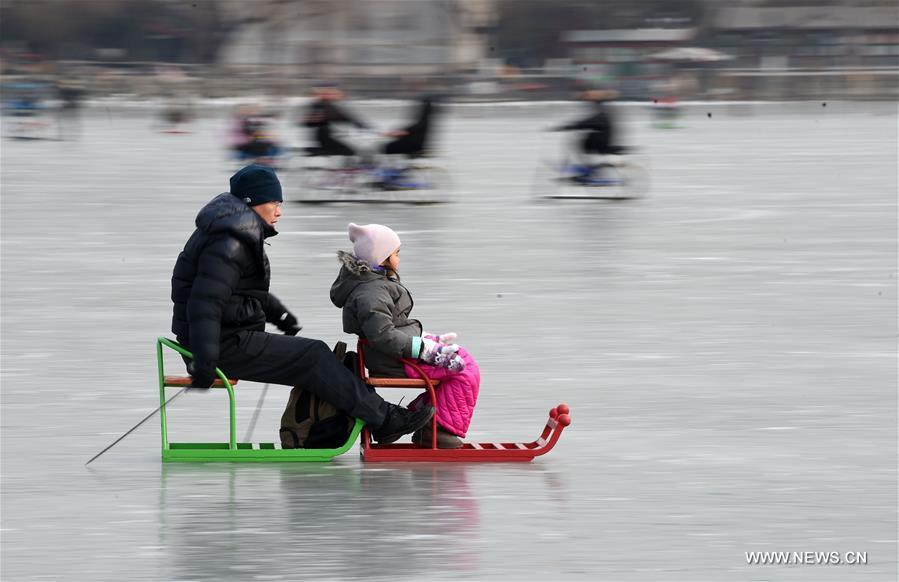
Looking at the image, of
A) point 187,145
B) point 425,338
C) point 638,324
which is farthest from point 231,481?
point 187,145

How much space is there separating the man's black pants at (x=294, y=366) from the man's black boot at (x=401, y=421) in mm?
141

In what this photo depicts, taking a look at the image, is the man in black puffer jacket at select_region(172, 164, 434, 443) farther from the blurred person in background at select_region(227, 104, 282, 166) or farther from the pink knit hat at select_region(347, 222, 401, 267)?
the blurred person in background at select_region(227, 104, 282, 166)

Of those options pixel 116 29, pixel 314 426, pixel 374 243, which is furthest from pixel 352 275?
pixel 116 29

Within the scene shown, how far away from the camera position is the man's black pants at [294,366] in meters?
5.97


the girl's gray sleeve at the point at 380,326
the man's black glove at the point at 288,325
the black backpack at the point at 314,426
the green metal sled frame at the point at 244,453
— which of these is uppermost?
the girl's gray sleeve at the point at 380,326

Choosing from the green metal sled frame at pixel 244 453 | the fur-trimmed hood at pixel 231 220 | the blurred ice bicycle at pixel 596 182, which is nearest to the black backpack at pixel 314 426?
the green metal sled frame at pixel 244 453

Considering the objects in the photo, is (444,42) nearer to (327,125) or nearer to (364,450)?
(327,125)

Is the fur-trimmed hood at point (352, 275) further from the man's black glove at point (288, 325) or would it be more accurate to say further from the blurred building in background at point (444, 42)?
the blurred building in background at point (444, 42)

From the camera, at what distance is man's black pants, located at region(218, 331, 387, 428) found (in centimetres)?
597

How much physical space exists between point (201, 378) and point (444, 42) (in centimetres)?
8053

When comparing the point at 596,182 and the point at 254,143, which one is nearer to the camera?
the point at 596,182

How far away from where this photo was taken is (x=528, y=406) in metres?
7.47

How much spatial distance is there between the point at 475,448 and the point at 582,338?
3.39 metres

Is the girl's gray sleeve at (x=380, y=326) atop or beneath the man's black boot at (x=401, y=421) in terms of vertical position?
atop
